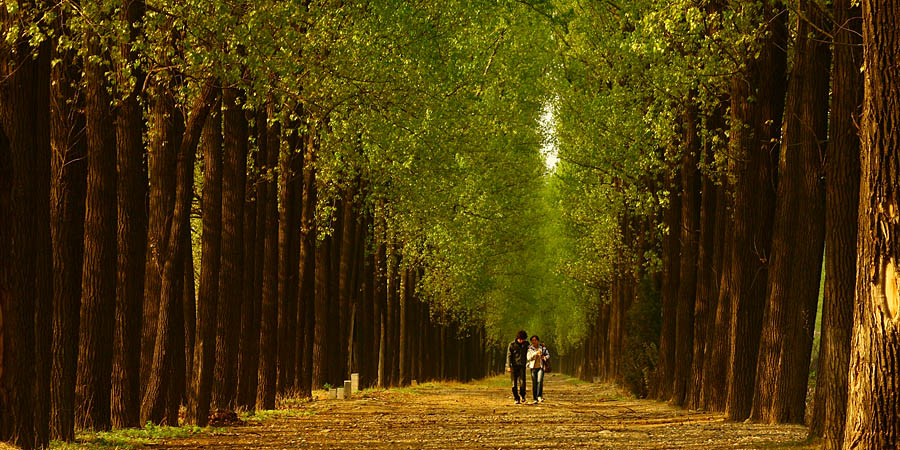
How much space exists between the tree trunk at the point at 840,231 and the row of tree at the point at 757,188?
Answer: 2 cm

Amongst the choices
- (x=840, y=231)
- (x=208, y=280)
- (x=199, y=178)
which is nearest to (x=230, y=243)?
(x=208, y=280)

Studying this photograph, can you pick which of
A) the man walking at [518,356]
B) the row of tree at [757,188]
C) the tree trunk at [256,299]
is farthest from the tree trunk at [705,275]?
the tree trunk at [256,299]

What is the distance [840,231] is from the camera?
607 inches

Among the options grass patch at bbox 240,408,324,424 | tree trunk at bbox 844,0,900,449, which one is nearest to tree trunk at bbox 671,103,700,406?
grass patch at bbox 240,408,324,424

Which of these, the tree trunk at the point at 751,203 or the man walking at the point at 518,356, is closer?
the tree trunk at the point at 751,203

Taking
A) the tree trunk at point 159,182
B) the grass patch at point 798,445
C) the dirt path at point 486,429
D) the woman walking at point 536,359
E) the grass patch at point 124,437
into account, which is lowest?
the dirt path at point 486,429

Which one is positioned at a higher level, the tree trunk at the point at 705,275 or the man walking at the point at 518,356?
the tree trunk at the point at 705,275

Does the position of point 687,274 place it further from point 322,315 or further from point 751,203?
point 322,315

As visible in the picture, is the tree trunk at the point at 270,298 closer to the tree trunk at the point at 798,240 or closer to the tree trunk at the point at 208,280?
the tree trunk at the point at 208,280

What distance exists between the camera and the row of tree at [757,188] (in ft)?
35.1

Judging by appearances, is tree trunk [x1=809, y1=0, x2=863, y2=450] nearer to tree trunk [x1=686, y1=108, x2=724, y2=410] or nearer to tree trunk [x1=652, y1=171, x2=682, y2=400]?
tree trunk [x1=686, y1=108, x2=724, y2=410]

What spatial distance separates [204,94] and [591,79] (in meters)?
19.7

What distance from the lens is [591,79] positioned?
120ft

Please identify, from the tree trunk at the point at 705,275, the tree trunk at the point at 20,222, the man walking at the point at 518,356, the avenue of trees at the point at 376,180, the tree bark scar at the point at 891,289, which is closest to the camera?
the tree bark scar at the point at 891,289
